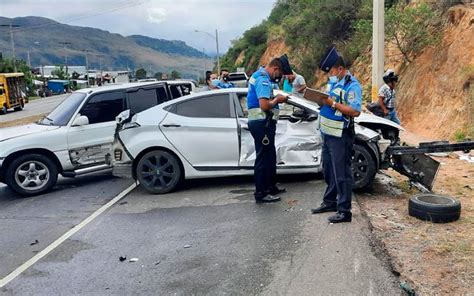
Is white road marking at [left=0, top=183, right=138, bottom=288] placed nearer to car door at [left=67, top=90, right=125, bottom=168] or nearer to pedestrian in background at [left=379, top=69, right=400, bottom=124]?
car door at [left=67, top=90, right=125, bottom=168]

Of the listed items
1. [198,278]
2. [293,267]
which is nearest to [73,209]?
[198,278]

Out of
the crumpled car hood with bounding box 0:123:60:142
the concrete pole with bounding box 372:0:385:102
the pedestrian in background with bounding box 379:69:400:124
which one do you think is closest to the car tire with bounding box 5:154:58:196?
the crumpled car hood with bounding box 0:123:60:142

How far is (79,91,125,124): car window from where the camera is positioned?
852 cm

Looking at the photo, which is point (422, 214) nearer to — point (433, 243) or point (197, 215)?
point (433, 243)

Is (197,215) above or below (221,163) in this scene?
below

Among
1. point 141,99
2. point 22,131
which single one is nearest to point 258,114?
point 141,99

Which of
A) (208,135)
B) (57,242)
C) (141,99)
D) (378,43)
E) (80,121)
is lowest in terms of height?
(57,242)

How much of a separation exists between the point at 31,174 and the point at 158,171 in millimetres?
2227

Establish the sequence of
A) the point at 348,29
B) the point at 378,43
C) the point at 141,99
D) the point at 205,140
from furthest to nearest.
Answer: the point at 348,29, the point at 378,43, the point at 141,99, the point at 205,140

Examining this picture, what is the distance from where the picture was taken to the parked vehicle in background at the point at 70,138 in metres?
7.93

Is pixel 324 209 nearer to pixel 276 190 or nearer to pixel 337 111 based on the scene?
pixel 276 190

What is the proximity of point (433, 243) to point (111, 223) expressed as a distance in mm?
3745

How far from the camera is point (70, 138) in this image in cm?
820

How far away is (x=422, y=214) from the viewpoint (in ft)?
18.0
